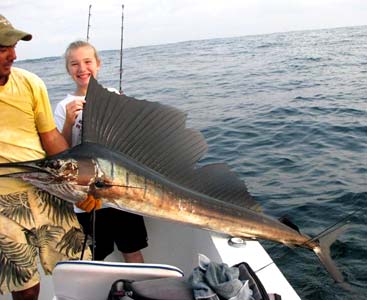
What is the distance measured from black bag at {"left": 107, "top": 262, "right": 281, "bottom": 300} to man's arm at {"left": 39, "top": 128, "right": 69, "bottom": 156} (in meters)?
0.63

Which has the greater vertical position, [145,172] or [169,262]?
[145,172]

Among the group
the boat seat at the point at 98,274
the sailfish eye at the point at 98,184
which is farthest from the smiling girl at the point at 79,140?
the sailfish eye at the point at 98,184

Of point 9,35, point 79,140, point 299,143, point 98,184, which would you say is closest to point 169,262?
point 79,140

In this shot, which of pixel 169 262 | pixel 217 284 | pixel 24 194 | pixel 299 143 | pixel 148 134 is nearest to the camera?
pixel 217 284

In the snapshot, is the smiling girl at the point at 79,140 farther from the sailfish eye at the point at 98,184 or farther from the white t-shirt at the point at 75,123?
the sailfish eye at the point at 98,184

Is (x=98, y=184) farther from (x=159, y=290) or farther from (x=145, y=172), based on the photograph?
Answer: (x=159, y=290)

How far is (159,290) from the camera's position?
1.35 metres

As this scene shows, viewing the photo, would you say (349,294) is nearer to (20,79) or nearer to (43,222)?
(43,222)

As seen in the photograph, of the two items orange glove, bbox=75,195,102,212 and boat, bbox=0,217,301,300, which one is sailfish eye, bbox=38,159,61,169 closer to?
orange glove, bbox=75,195,102,212

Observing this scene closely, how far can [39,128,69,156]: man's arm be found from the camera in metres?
1.71

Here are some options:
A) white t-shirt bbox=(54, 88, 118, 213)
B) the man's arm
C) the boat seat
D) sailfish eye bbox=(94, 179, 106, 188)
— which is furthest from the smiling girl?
sailfish eye bbox=(94, 179, 106, 188)

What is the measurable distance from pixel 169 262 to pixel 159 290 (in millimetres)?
1257

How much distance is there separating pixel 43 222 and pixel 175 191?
0.60 meters

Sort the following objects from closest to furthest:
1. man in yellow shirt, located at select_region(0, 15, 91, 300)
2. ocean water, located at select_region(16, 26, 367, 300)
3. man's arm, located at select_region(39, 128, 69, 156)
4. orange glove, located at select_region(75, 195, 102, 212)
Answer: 1. orange glove, located at select_region(75, 195, 102, 212)
2. man in yellow shirt, located at select_region(0, 15, 91, 300)
3. man's arm, located at select_region(39, 128, 69, 156)
4. ocean water, located at select_region(16, 26, 367, 300)
